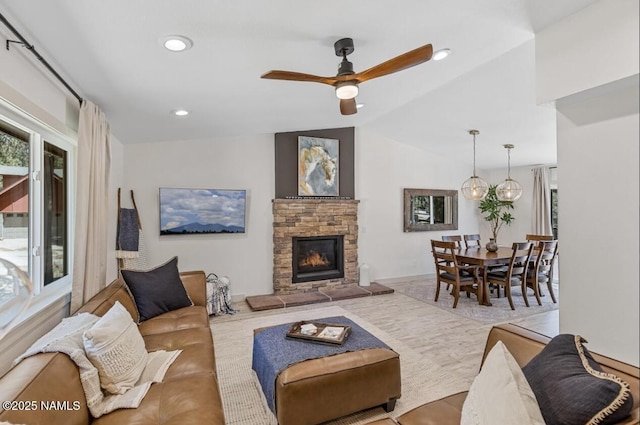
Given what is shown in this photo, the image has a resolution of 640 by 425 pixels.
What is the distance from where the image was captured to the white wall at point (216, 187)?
14.7 feet

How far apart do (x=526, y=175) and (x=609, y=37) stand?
21.3ft

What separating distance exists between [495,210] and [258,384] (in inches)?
227

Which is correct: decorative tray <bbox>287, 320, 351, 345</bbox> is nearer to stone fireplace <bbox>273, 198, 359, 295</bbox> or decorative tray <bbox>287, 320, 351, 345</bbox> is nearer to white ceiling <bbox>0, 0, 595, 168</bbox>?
white ceiling <bbox>0, 0, 595, 168</bbox>

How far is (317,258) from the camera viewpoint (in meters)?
5.63

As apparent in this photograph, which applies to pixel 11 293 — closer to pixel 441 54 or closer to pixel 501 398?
pixel 501 398

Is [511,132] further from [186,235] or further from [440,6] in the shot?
[186,235]

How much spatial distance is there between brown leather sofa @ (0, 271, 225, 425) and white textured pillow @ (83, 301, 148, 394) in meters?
0.12

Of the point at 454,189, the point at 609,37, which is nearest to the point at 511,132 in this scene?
the point at 454,189

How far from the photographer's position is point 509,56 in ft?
9.95

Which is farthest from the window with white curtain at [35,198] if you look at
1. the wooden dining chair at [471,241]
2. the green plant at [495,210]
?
the green plant at [495,210]

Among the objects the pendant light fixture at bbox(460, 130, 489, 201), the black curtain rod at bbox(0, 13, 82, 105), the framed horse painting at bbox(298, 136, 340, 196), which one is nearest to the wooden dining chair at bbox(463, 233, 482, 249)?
the pendant light fixture at bbox(460, 130, 489, 201)

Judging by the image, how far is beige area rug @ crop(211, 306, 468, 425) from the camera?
2199 mm

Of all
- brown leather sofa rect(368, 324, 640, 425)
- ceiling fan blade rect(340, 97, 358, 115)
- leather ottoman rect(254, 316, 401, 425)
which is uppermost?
ceiling fan blade rect(340, 97, 358, 115)

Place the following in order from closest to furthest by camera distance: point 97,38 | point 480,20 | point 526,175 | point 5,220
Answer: point 97,38 → point 5,220 → point 480,20 → point 526,175
